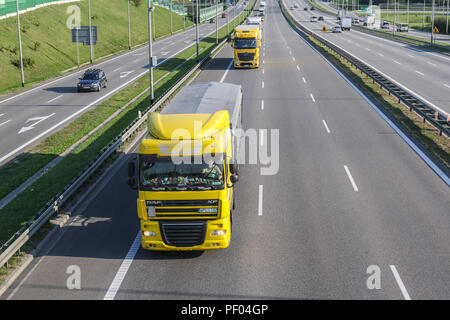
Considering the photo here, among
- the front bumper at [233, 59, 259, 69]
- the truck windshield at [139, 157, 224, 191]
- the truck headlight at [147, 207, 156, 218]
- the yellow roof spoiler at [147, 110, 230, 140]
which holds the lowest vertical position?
the truck headlight at [147, 207, 156, 218]

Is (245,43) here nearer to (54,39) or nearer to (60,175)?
(60,175)

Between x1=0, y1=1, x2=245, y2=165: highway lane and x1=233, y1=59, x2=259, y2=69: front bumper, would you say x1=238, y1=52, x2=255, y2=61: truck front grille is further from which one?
x1=0, y1=1, x2=245, y2=165: highway lane

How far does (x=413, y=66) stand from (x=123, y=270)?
44152mm

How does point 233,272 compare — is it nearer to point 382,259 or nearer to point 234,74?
point 382,259

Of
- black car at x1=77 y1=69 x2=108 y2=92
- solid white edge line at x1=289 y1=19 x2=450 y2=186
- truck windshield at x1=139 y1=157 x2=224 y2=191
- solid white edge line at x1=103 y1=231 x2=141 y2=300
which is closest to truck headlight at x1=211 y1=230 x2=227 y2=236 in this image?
truck windshield at x1=139 y1=157 x2=224 y2=191

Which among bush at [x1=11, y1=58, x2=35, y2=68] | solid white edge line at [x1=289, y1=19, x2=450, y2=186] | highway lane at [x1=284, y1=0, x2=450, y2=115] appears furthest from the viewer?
bush at [x1=11, y1=58, x2=35, y2=68]

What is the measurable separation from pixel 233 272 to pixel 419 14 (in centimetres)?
16618

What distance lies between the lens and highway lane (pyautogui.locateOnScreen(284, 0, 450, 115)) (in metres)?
36.2

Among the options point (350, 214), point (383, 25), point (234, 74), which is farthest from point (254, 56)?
point (383, 25)

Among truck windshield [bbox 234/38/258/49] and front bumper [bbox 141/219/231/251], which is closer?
front bumper [bbox 141/219/231/251]

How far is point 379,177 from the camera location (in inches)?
768

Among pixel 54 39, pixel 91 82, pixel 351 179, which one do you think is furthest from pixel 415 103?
pixel 54 39

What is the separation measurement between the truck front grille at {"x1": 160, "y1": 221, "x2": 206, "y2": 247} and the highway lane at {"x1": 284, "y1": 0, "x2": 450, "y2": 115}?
21815mm

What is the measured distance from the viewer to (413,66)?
5006cm
